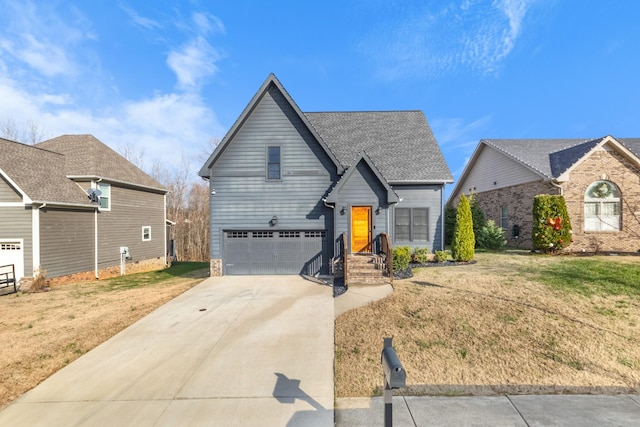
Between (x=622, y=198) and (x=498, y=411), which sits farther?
(x=622, y=198)

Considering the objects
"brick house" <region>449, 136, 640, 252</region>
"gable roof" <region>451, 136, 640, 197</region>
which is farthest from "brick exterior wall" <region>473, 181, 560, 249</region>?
"gable roof" <region>451, 136, 640, 197</region>

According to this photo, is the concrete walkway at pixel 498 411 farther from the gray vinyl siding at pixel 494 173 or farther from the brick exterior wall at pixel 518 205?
the gray vinyl siding at pixel 494 173

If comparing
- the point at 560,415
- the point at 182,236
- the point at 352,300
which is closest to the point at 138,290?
the point at 352,300

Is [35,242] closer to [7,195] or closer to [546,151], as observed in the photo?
[7,195]

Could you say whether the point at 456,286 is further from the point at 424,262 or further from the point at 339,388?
the point at 339,388

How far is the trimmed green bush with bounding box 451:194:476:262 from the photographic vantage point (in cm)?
1284

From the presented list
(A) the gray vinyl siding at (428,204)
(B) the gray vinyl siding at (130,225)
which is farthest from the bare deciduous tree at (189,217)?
(A) the gray vinyl siding at (428,204)

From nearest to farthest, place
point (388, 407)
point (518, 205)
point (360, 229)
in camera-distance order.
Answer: point (388, 407), point (360, 229), point (518, 205)

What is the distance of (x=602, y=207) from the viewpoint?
50.3 ft

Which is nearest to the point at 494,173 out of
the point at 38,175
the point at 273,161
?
the point at 273,161

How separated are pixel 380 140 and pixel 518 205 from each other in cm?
1066

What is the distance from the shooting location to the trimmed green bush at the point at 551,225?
14.1 m

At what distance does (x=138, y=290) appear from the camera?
10.8m

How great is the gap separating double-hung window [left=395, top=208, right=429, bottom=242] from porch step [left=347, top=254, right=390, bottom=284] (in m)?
2.90
